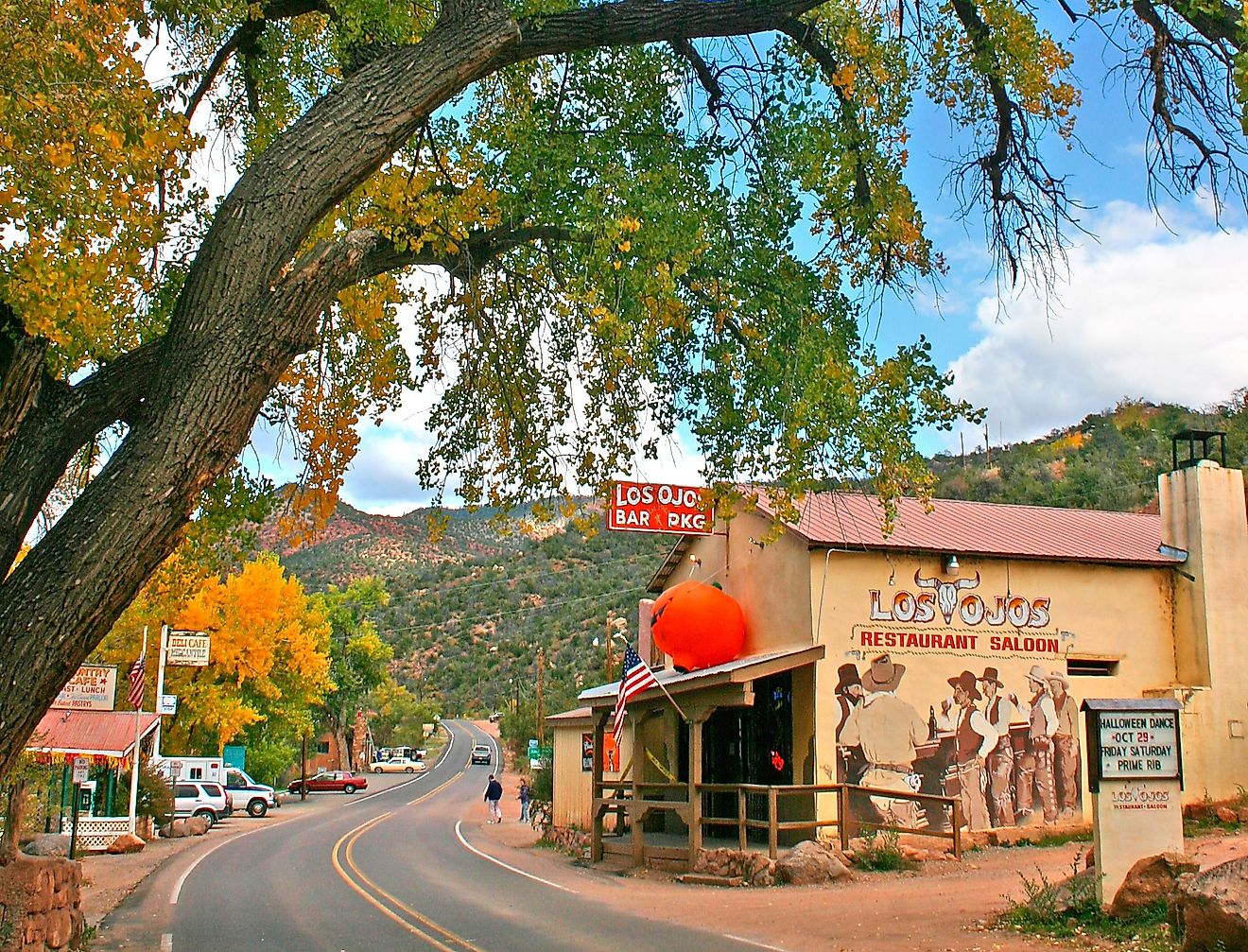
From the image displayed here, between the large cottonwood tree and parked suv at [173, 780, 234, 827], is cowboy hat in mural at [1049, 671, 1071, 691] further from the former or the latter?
parked suv at [173, 780, 234, 827]

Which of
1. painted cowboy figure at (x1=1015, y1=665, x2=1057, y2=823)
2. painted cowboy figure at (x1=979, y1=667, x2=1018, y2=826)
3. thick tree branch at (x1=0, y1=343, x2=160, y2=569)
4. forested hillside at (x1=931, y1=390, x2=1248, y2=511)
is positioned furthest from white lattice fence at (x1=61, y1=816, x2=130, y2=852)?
forested hillside at (x1=931, y1=390, x2=1248, y2=511)

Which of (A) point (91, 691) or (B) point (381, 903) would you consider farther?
(A) point (91, 691)

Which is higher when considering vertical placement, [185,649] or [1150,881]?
[185,649]

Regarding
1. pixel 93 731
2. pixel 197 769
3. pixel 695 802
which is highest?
pixel 93 731

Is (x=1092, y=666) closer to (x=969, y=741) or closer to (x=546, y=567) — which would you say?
(x=969, y=741)

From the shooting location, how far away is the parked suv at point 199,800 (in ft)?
124

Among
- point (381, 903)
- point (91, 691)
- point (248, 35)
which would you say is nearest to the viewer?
point (248, 35)

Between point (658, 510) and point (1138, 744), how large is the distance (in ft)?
28.5

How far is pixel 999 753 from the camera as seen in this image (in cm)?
1936

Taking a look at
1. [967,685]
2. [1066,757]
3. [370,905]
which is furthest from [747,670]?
[370,905]

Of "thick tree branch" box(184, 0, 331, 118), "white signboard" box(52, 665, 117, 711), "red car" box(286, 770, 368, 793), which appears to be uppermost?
"thick tree branch" box(184, 0, 331, 118)

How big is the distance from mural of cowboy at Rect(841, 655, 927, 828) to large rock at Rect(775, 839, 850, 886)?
6.52 ft

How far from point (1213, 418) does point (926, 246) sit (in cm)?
5528

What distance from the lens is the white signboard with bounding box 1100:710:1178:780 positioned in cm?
1191
